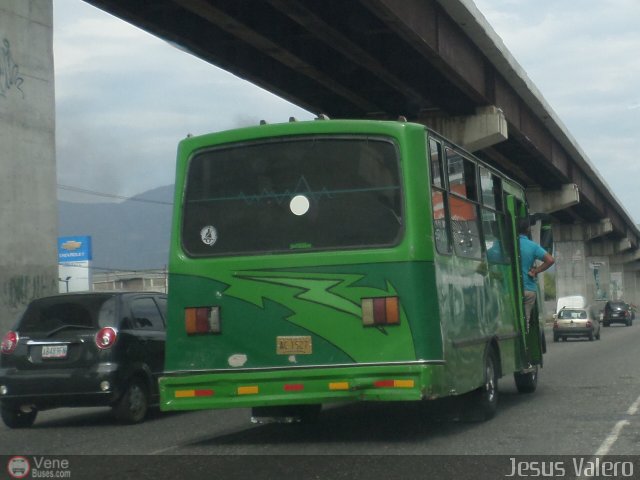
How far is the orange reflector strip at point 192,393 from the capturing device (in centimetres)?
1105

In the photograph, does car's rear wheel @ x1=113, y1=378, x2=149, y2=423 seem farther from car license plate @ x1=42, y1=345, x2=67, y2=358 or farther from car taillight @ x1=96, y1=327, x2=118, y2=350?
car license plate @ x1=42, y1=345, x2=67, y2=358

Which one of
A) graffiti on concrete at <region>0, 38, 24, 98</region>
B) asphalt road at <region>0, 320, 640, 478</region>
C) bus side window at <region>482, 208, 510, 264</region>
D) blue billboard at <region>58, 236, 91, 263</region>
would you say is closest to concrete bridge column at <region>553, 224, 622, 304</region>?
blue billboard at <region>58, 236, 91, 263</region>

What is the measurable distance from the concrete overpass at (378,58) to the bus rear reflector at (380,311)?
39.1 feet

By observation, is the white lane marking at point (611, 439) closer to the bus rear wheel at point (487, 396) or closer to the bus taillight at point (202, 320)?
the bus rear wheel at point (487, 396)

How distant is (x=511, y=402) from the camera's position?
15.1 metres

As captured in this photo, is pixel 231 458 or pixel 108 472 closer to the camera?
pixel 108 472

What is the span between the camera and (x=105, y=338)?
13422 mm

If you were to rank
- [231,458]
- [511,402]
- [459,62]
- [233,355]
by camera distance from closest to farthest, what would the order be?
[231,458]
[233,355]
[511,402]
[459,62]

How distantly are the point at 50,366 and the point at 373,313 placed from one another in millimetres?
4374

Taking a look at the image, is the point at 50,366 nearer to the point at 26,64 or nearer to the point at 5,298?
the point at 5,298

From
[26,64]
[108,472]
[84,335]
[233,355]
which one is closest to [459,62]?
[26,64]

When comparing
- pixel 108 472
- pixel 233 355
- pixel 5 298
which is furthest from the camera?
pixel 5 298

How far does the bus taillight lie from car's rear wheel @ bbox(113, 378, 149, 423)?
2645 millimetres

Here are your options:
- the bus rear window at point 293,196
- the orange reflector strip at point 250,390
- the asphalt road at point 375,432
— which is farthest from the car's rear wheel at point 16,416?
the orange reflector strip at point 250,390
